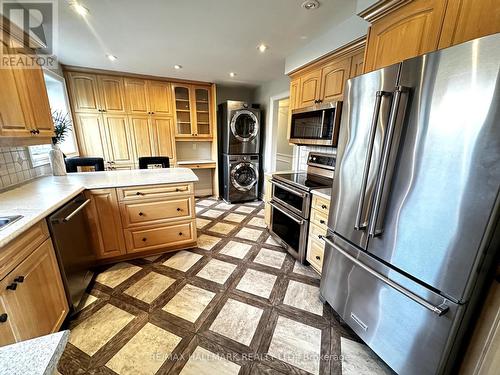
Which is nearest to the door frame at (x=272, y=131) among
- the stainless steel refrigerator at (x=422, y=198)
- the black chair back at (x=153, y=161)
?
the black chair back at (x=153, y=161)

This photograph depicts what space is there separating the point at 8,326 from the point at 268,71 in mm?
3819

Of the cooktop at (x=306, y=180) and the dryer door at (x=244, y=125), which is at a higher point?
the dryer door at (x=244, y=125)

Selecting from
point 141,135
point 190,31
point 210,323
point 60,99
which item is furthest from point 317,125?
point 60,99

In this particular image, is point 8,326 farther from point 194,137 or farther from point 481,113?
point 194,137

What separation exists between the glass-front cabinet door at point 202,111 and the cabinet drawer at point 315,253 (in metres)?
3.19

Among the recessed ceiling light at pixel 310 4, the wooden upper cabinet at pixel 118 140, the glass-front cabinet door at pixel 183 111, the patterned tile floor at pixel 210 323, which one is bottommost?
the patterned tile floor at pixel 210 323

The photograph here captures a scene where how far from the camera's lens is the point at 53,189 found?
1.77 metres

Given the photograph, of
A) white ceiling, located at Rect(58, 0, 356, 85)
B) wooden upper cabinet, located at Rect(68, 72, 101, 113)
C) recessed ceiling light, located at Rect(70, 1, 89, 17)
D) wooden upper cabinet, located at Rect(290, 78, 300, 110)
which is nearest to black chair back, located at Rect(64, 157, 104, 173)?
wooden upper cabinet, located at Rect(68, 72, 101, 113)

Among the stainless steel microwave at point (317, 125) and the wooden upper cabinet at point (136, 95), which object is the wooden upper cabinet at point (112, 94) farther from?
the stainless steel microwave at point (317, 125)

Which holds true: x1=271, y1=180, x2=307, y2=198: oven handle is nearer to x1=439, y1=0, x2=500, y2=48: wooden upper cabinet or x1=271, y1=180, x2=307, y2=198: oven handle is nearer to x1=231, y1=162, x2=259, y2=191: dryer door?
x1=439, y1=0, x2=500, y2=48: wooden upper cabinet

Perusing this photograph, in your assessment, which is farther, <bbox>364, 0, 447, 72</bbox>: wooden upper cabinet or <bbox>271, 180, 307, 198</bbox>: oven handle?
<bbox>271, 180, 307, 198</bbox>: oven handle

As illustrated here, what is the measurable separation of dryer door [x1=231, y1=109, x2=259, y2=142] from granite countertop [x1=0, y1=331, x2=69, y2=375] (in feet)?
12.4

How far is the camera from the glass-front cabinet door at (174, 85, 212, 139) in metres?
3.98

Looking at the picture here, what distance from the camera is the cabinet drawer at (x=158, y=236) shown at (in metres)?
2.22
